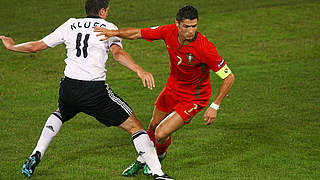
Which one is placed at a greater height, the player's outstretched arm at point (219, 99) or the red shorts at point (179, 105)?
the player's outstretched arm at point (219, 99)

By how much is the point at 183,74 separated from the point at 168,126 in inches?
29.9

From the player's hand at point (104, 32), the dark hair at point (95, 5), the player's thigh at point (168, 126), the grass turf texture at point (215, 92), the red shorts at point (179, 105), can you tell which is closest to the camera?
the player's hand at point (104, 32)

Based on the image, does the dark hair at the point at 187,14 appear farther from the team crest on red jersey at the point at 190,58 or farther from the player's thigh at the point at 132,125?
the player's thigh at the point at 132,125

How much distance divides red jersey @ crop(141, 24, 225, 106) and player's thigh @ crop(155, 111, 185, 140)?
14.7 inches

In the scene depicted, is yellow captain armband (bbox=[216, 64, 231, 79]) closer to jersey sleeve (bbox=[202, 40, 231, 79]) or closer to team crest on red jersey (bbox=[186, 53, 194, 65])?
jersey sleeve (bbox=[202, 40, 231, 79])

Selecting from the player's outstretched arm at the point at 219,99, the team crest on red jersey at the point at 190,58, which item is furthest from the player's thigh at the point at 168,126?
the team crest on red jersey at the point at 190,58

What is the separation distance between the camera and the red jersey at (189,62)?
7684 mm

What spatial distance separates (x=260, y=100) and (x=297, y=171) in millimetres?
3759

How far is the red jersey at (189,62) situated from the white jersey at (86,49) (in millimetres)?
761

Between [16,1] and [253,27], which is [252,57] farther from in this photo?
[16,1]

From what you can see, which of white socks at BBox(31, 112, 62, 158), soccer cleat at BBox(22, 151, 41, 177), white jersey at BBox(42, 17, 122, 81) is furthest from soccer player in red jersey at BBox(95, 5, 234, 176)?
soccer cleat at BBox(22, 151, 41, 177)

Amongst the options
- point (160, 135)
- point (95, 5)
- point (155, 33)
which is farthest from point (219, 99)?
point (95, 5)

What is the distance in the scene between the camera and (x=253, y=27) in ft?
59.5

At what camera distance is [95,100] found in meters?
7.57
